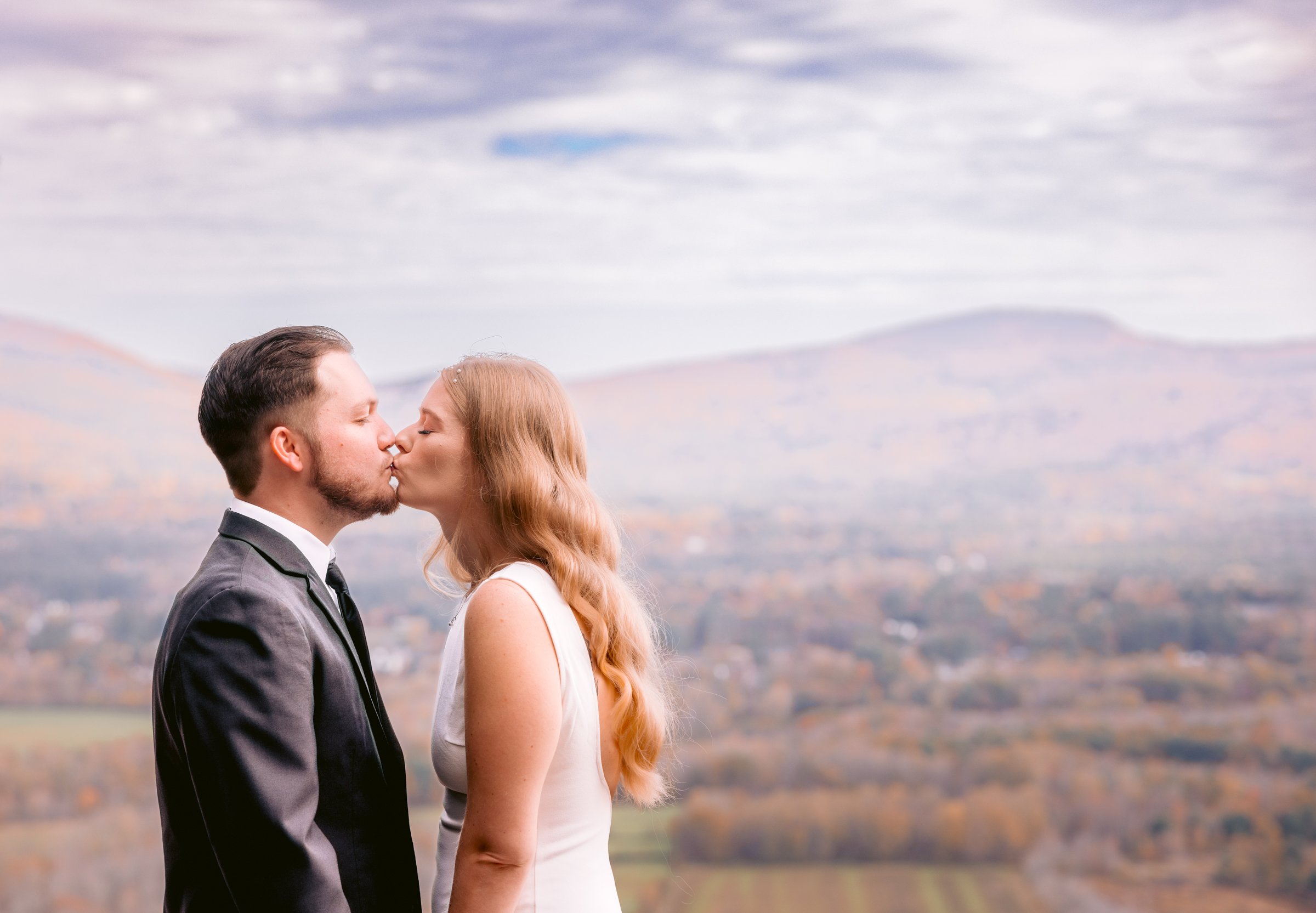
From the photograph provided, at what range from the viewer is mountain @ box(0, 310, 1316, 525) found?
73.2 ft

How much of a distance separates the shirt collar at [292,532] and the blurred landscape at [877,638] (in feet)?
50.5

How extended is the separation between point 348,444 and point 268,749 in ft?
1.53

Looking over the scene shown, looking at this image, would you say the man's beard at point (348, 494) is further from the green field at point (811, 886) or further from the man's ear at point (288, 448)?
the green field at point (811, 886)

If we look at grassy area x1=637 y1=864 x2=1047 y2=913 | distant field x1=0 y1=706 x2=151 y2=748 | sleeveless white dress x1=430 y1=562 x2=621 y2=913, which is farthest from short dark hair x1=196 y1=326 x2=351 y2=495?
grassy area x1=637 y1=864 x2=1047 y2=913

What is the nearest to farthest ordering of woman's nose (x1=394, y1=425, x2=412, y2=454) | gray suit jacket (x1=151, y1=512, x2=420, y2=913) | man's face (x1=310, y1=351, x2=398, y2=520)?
gray suit jacket (x1=151, y1=512, x2=420, y2=913), man's face (x1=310, y1=351, x2=398, y2=520), woman's nose (x1=394, y1=425, x2=412, y2=454)

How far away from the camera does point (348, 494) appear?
1.65 m

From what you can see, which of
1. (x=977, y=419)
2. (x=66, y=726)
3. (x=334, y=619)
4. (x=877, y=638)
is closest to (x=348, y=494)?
(x=334, y=619)

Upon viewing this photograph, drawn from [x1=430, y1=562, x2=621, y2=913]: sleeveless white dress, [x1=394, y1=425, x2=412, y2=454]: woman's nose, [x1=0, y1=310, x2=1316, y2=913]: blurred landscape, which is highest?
[x1=394, y1=425, x2=412, y2=454]: woman's nose

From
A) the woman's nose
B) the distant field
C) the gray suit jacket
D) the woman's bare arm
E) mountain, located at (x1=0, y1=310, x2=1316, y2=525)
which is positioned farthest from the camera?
mountain, located at (x1=0, y1=310, x2=1316, y2=525)

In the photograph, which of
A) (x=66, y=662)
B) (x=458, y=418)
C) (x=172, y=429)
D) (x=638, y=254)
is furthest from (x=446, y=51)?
(x=458, y=418)

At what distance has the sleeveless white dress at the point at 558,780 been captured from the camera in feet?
5.21

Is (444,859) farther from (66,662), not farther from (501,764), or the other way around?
(66,662)

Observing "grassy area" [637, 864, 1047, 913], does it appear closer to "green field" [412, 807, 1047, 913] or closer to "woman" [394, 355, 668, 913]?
"green field" [412, 807, 1047, 913]

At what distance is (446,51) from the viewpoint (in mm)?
22422
